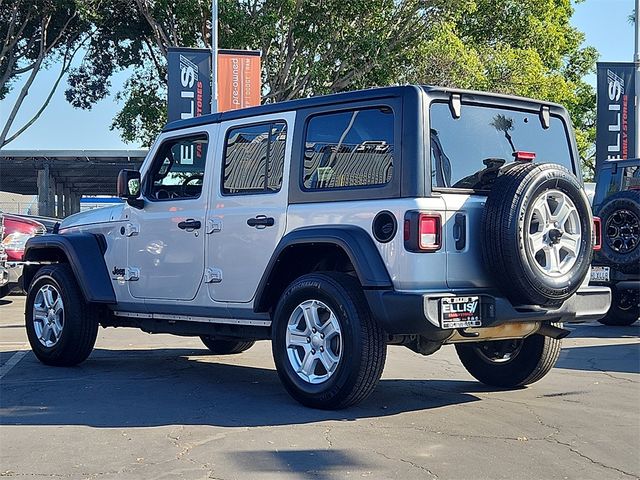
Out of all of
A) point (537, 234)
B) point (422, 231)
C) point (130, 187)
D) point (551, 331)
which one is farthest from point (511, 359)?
point (130, 187)

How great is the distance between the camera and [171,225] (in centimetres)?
725

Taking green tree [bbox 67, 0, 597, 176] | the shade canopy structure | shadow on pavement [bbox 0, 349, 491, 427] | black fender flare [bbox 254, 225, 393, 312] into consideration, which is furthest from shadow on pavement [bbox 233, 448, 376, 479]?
the shade canopy structure

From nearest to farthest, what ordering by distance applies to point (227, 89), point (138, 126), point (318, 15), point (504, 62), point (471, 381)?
1. point (471, 381)
2. point (227, 89)
3. point (318, 15)
4. point (504, 62)
5. point (138, 126)

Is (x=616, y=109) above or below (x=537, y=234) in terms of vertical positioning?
above

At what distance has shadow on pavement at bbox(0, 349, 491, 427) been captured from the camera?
580 centimetres

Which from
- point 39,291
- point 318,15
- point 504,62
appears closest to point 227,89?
point 318,15

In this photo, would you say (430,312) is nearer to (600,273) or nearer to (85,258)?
(85,258)

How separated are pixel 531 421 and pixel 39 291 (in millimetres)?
4581

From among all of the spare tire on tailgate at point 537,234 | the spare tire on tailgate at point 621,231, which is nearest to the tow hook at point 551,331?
the spare tire on tailgate at point 537,234

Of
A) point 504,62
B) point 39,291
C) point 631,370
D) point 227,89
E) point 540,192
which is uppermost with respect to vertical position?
point 504,62

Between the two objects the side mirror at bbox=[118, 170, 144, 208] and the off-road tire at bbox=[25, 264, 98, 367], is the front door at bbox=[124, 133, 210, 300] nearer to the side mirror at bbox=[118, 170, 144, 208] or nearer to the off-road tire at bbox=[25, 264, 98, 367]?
the side mirror at bbox=[118, 170, 144, 208]

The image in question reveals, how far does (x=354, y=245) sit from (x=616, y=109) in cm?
1716

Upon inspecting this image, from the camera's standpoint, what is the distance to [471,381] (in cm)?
739

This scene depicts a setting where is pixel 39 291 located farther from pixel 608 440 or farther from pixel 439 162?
pixel 608 440
